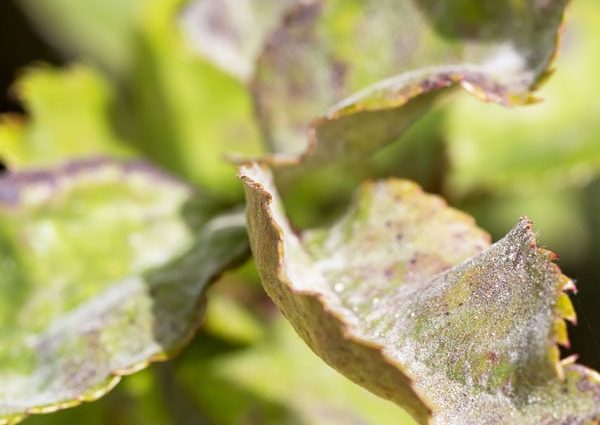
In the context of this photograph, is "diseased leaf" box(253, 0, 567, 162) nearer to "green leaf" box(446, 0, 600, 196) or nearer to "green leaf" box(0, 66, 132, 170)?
"green leaf" box(446, 0, 600, 196)

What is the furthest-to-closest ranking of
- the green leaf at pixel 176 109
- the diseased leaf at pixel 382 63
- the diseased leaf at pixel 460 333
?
the green leaf at pixel 176 109 < the diseased leaf at pixel 382 63 < the diseased leaf at pixel 460 333

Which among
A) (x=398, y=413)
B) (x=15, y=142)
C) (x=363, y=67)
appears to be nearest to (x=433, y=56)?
(x=363, y=67)

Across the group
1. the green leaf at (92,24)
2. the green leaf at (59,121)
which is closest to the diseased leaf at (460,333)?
the green leaf at (59,121)

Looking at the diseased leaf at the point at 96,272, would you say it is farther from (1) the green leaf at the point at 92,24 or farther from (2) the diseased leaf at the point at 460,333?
(1) the green leaf at the point at 92,24

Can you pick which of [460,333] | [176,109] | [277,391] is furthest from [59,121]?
[460,333]

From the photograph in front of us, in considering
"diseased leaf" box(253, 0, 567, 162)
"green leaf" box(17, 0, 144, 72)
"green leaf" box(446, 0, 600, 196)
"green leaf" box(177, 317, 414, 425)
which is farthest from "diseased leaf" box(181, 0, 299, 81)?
"green leaf" box(17, 0, 144, 72)

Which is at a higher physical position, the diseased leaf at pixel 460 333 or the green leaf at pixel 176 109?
the green leaf at pixel 176 109

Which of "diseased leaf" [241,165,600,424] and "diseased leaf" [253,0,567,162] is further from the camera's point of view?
"diseased leaf" [253,0,567,162]

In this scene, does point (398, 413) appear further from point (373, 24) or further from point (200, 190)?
point (373, 24)
